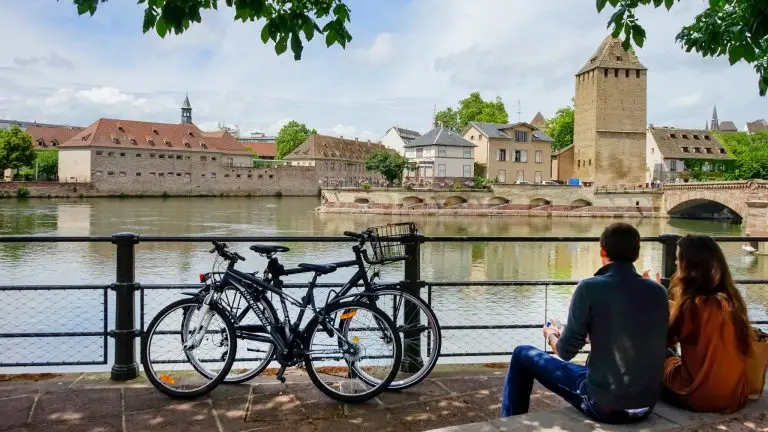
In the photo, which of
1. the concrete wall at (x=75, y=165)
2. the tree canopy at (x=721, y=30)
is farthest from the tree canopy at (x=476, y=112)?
the tree canopy at (x=721, y=30)

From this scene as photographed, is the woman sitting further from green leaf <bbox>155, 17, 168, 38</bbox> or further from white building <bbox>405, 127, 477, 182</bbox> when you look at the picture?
white building <bbox>405, 127, 477, 182</bbox>

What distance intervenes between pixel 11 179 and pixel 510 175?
157 ft

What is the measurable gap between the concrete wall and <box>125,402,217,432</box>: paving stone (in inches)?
2852

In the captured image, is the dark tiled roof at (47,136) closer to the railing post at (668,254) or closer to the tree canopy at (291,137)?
the tree canopy at (291,137)

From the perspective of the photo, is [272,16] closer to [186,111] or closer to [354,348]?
[354,348]

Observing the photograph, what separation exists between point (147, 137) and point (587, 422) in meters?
79.4

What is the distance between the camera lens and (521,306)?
14633 mm

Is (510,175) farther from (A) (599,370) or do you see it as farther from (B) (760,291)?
(A) (599,370)

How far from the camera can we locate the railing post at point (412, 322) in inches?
159

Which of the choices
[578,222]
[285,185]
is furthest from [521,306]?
[285,185]

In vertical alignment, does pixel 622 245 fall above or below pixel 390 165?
below

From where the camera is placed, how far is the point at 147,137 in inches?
3017

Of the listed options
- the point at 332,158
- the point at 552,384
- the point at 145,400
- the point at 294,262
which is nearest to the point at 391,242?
the point at 552,384

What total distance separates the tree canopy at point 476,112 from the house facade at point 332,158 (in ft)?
40.6
